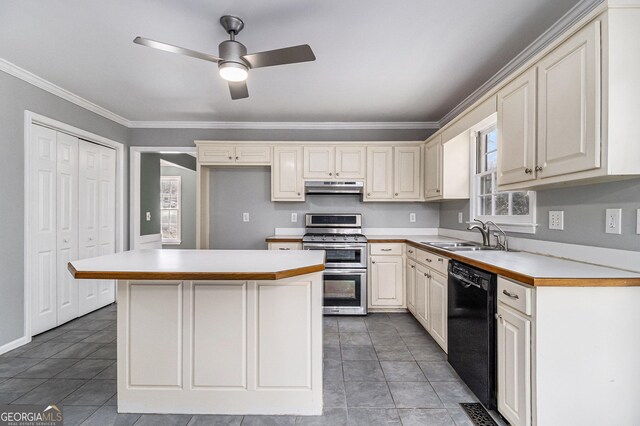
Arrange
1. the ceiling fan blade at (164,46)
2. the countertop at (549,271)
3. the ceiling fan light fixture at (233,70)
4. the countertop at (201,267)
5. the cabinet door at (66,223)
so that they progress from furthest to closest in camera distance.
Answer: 1. the cabinet door at (66,223)
2. the ceiling fan light fixture at (233,70)
3. the ceiling fan blade at (164,46)
4. the countertop at (201,267)
5. the countertop at (549,271)

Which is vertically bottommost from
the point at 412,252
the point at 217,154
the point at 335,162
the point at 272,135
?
the point at 412,252

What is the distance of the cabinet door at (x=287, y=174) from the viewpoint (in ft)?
12.7

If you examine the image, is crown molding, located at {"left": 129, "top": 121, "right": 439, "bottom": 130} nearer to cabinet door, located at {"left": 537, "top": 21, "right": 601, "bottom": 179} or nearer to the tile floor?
cabinet door, located at {"left": 537, "top": 21, "right": 601, "bottom": 179}

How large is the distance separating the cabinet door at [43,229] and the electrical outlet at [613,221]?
4588 mm

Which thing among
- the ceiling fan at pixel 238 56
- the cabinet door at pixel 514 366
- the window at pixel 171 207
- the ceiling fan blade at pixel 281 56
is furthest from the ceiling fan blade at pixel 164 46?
the window at pixel 171 207

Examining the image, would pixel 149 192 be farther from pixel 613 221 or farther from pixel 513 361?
pixel 613 221

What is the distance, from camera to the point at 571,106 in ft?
4.98

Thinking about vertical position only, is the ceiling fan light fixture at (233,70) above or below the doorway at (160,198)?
above

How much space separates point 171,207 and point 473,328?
6775 millimetres

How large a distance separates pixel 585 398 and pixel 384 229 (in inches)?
112

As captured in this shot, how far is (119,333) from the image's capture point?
1.79m

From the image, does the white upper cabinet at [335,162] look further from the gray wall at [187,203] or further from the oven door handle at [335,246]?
→ the gray wall at [187,203]

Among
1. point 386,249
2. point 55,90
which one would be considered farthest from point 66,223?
point 386,249

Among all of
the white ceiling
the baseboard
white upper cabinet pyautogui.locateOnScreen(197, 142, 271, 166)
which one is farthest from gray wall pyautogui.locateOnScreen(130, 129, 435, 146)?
the baseboard
